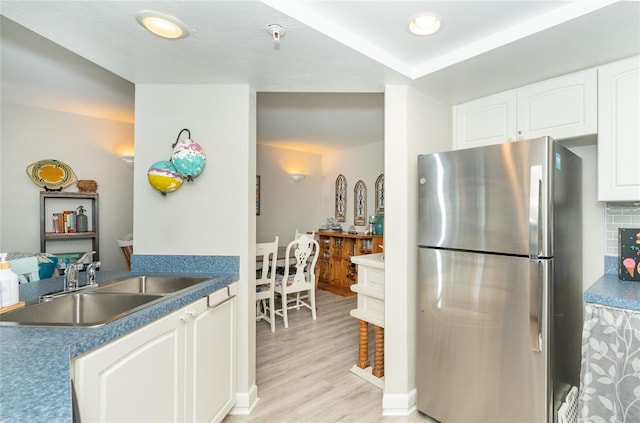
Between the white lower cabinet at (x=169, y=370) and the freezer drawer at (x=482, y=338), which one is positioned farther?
the freezer drawer at (x=482, y=338)

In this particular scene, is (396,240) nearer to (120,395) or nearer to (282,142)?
(120,395)

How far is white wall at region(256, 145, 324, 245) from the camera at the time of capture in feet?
17.2

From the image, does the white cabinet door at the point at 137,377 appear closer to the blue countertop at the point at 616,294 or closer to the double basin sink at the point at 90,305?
the double basin sink at the point at 90,305

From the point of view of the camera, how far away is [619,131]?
1651 mm

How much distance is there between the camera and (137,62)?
1.76 meters

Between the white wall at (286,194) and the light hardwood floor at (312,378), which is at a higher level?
the white wall at (286,194)

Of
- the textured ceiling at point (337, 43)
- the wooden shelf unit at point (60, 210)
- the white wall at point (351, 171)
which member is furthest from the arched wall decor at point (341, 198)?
the wooden shelf unit at point (60, 210)

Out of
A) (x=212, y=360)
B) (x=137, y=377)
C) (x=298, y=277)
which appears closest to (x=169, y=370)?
(x=137, y=377)

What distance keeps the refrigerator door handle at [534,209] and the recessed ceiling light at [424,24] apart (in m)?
0.86

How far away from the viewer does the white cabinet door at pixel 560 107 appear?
1.76 meters

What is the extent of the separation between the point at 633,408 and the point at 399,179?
155 cm

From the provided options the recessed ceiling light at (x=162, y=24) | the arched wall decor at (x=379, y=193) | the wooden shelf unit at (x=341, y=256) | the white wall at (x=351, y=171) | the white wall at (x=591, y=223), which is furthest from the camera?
the white wall at (x=351, y=171)

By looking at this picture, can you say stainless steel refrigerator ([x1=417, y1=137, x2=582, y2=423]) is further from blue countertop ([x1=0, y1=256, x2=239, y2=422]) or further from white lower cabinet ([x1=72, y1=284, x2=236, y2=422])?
blue countertop ([x1=0, y1=256, x2=239, y2=422])

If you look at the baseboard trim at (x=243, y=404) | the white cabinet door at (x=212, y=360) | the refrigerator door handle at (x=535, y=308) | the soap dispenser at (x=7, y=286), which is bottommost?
the baseboard trim at (x=243, y=404)
